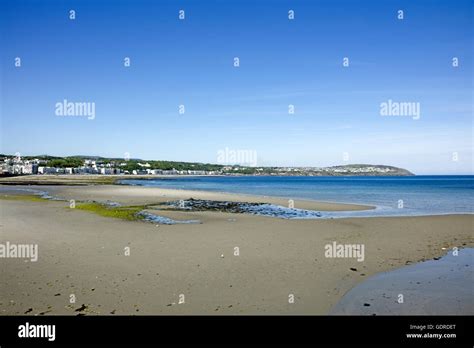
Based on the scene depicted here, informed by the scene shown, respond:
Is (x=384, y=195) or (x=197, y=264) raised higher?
(x=197, y=264)

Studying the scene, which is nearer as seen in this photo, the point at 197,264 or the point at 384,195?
the point at 197,264

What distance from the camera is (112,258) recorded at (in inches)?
485

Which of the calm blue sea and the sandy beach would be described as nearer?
the sandy beach

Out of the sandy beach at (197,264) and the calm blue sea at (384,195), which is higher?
the sandy beach at (197,264)

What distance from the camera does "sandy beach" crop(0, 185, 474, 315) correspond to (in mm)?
8414

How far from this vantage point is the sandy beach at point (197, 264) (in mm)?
8414

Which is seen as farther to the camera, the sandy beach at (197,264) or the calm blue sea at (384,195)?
the calm blue sea at (384,195)

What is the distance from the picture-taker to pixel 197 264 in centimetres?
1177

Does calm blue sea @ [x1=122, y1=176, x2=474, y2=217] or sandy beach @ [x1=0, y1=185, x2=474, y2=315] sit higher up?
sandy beach @ [x1=0, y1=185, x2=474, y2=315]

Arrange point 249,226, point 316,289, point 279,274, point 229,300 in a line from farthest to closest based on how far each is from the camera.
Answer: point 249,226, point 279,274, point 316,289, point 229,300

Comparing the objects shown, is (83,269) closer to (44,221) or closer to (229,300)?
(229,300)
